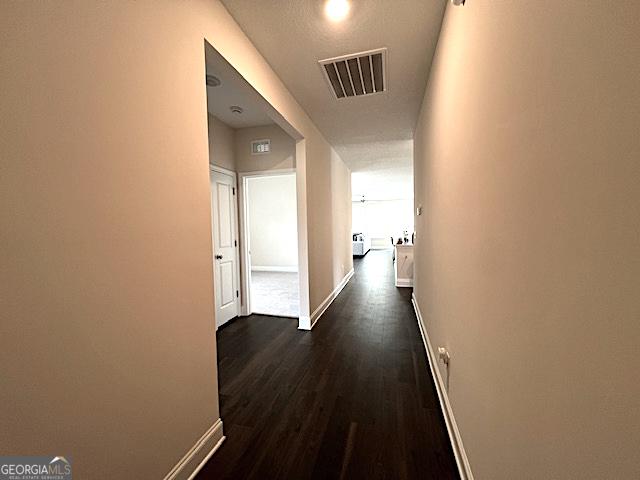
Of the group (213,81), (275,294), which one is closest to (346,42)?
(213,81)

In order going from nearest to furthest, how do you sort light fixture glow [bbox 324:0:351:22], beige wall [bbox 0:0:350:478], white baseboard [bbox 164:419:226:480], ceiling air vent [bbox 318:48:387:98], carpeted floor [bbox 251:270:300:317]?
beige wall [bbox 0:0:350:478] < white baseboard [bbox 164:419:226:480] < light fixture glow [bbox 324:0:351:22] < ceiling air vent [bbox 318:48:387:98] < carpeted floor [bbox 251:270:300:317]

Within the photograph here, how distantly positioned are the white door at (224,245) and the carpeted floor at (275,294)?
0.64 metres

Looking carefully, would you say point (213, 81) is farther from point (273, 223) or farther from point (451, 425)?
point (273, 223)

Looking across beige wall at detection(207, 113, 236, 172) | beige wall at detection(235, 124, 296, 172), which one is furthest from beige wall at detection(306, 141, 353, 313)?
beige wall at detection(207, 113, 236, 172)

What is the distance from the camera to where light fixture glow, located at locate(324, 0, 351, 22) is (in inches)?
67.0

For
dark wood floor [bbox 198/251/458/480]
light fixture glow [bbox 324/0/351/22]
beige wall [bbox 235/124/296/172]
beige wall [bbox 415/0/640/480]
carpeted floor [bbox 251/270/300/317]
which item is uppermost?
light fixture glow [bbox 324/0/351/22]

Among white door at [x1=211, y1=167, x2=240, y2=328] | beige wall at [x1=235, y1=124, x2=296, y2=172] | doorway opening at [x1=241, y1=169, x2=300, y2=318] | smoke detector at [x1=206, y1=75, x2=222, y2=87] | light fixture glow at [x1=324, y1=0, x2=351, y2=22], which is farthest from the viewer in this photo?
doorway opening at [x1=241, y1=169, x2=300, y2=318]

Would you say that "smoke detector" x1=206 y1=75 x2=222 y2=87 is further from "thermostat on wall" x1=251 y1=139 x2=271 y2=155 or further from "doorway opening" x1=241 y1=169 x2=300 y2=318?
"doorway opening" x1=241 y1=169 x2=300 y2=318

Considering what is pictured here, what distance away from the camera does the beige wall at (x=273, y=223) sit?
26.8 feet

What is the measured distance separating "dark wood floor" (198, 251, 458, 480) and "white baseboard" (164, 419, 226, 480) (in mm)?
45

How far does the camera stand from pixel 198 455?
146cm

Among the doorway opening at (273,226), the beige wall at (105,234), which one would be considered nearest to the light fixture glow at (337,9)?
the beige wall at (105,234)

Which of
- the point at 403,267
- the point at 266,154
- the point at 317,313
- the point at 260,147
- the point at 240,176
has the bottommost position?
the point at 317,313

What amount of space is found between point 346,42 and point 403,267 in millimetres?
4502
